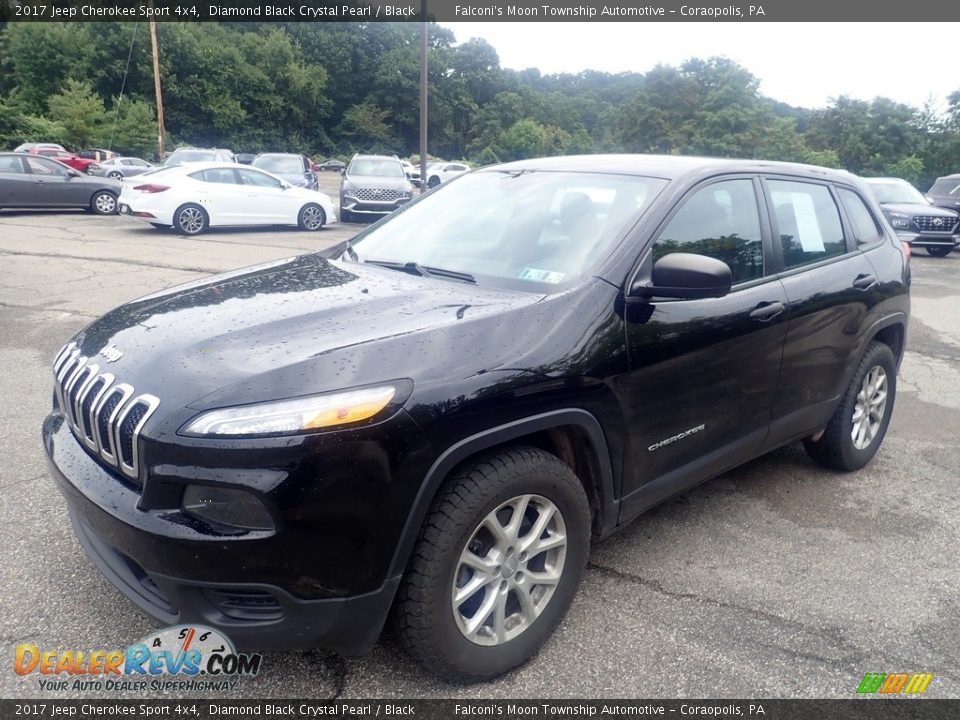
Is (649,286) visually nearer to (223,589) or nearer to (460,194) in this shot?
(460,194)

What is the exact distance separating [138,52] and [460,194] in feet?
190

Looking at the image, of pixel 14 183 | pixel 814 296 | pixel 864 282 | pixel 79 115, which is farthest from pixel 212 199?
pixel 79 115

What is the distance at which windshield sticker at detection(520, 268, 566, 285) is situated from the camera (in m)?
2.83

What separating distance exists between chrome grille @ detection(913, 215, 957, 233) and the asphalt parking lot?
13.1 meters

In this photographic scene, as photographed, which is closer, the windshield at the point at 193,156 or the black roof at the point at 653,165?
the black roof at the point at 653,165

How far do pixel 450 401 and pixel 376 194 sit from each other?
16826 millimetres

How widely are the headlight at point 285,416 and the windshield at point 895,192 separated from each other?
708 inches

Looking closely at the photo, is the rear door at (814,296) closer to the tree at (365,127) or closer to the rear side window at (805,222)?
the rear side window at (805,222)

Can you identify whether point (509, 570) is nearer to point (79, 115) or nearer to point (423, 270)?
point (423, 270)

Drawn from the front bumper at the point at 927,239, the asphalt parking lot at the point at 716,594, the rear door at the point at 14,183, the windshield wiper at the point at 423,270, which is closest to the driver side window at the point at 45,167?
the rear door at the point at 14,183

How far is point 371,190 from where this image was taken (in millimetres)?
18266

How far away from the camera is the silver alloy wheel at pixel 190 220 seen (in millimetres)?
14516

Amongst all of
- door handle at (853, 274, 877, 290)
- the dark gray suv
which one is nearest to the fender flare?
door handle at (853, 274, 877, 290)

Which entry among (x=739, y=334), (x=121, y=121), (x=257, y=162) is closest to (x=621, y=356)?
(x=739, y=334)
